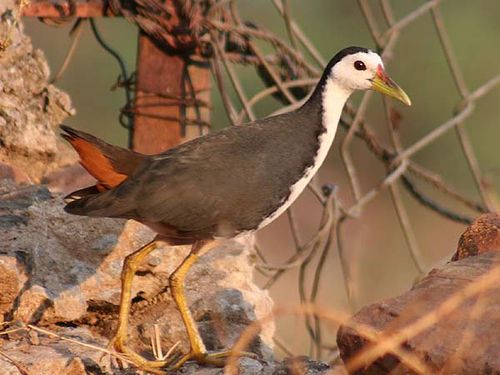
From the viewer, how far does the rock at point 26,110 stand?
4.72 m

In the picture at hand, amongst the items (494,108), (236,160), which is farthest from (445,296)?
(494,108)

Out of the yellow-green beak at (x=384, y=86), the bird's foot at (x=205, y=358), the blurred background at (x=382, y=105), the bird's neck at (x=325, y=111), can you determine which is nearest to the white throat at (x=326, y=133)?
the bird's neck at (x=325, y=111)

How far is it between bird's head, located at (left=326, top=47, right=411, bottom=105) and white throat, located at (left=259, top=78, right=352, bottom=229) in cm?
3

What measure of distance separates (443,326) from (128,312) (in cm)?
128

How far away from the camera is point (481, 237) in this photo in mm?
3879

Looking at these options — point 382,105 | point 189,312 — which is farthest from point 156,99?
point 382,105

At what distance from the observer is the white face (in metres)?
4.70

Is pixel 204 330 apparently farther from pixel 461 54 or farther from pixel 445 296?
pixel 461 54

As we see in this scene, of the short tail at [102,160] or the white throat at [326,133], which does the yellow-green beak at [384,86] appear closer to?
the white throat at [326,133]

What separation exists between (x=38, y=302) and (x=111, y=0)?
1.52 metres

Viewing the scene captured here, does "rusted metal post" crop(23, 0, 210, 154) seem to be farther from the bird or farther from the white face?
the bird

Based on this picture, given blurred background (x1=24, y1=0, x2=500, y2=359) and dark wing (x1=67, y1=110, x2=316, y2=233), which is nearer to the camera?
dark wing (x1=67, y1=110, x2=316, y2=233)

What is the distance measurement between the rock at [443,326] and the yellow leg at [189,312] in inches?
28.8

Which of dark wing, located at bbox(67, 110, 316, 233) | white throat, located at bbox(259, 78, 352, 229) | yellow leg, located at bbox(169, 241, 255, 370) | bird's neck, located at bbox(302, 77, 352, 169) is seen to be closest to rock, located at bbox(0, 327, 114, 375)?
yellow leg, located at bbox(169, 241, 255, 370)
